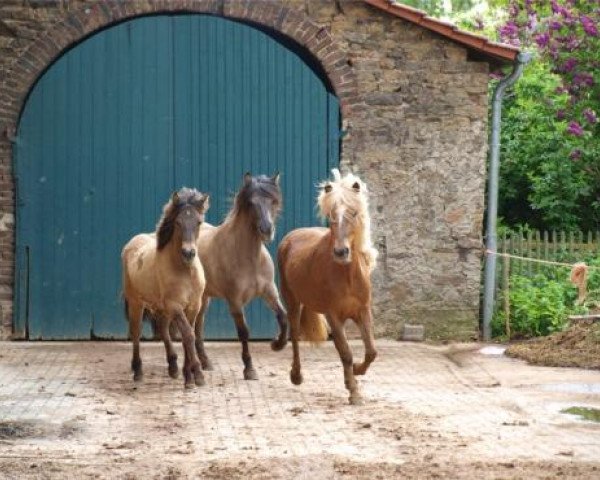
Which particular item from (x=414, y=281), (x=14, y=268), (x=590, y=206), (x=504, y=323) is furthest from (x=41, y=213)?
(x=590, y=206)

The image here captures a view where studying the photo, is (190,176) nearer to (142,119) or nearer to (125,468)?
(142,119)

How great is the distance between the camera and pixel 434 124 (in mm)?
15844

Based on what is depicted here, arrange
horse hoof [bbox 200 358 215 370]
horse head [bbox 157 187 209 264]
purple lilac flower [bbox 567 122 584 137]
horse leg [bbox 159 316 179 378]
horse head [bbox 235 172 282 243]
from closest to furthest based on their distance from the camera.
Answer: horse head [bbox 157 187 209 264] → horse head [bbox 235 172 282 243] → horse leg [bbox 159 316 179 378] → horse hoof [bbox 200 358 215 370] → purple lilac flower [bbox 567 122 584 137]

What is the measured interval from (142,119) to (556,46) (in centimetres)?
657

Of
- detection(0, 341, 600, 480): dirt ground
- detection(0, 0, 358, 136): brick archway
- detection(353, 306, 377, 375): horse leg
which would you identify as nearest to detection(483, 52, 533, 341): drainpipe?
detection(0, 341, 600, 480): dirt ground

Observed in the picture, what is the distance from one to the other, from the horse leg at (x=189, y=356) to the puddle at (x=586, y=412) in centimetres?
324

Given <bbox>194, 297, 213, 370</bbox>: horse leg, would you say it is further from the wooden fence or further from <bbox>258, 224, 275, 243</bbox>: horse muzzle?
the wooden fence

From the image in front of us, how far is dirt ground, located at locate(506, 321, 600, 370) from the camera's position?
1330 centimetres

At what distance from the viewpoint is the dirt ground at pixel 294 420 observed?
7.90 metres

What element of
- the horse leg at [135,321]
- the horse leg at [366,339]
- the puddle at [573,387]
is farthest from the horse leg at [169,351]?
the puddle at [573,387]

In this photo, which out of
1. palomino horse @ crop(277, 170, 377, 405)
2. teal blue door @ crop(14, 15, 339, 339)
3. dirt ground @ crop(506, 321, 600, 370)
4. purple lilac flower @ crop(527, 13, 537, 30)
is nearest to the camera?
palomino horse @ crop(277, 170, 377, 405)

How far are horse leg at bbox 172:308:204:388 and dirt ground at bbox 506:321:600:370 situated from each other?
12.1 feet

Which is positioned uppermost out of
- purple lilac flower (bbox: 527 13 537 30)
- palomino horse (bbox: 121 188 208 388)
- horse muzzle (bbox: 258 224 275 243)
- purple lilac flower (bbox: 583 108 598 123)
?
purple lilac flower (bbox: 527 13 537 30)

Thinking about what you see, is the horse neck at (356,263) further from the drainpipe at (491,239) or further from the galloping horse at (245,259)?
the drainpipe at (491,239)
